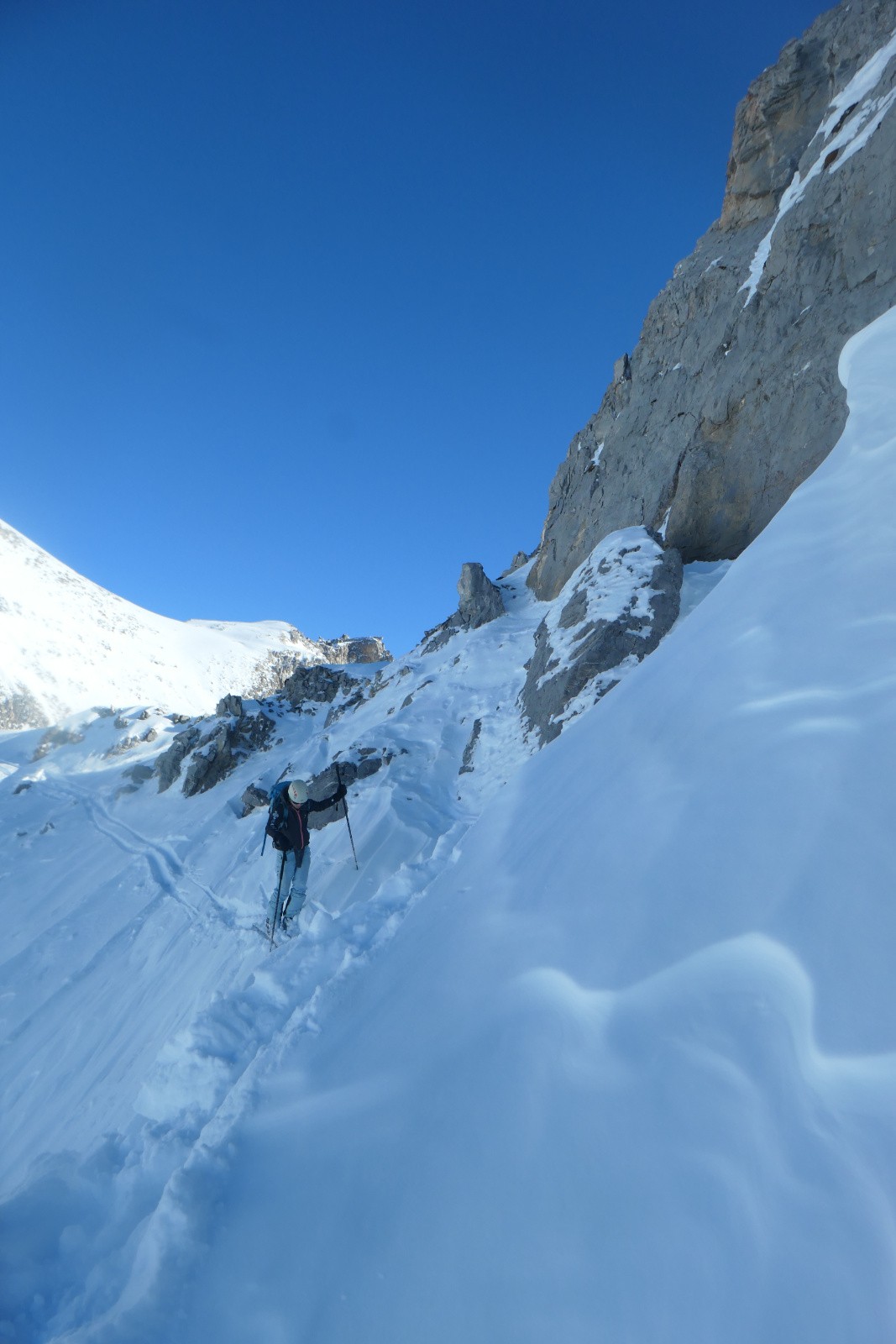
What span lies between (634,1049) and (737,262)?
64.8 feet

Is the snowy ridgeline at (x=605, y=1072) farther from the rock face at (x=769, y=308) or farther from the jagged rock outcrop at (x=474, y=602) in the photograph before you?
the jagged rock outcrop at (x=474, y=602)

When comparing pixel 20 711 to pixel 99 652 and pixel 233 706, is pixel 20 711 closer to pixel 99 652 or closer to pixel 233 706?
pixel 99 652

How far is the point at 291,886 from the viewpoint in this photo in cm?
702

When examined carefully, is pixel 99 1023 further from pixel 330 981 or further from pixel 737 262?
pixel 737 262

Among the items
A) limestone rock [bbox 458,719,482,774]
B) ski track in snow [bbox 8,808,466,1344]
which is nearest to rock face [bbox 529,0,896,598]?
limestone rock [bbox 458,719,482,774]

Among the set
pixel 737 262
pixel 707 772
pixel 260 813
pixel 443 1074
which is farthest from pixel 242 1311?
pixel 737 262

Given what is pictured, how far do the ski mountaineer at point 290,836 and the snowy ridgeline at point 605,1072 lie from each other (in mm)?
2229

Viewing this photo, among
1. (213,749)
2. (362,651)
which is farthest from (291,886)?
(362,651)

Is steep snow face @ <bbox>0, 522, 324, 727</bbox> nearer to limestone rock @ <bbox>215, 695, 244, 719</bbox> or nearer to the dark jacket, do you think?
limestone rock @ <bbox>215, 695, 244, 719</bbox>

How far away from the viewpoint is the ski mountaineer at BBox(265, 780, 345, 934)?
6727mm

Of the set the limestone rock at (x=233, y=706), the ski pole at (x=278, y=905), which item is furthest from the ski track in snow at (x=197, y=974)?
the limestone rock at (x=233, y=706)

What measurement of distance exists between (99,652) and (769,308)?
62572mm

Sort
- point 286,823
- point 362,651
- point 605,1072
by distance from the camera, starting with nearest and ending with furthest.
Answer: point 605,1072 → point 286,823 → point 362,651

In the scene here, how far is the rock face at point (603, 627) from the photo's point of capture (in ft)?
34.3
